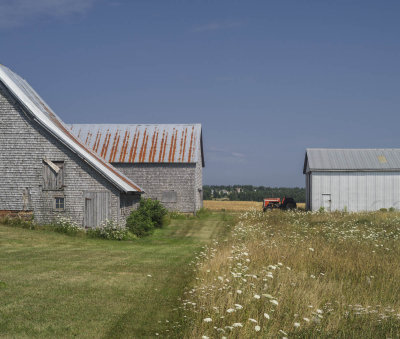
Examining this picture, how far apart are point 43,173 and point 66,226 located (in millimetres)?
3197

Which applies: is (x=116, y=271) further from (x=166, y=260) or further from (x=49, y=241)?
(x=49, y=241)

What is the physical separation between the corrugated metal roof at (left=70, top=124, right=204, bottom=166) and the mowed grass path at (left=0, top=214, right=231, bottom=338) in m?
17.0

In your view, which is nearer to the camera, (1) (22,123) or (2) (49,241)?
(2) (49,241)

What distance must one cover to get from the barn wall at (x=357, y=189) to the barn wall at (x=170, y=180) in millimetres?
13525

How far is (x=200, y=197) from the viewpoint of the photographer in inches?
1754

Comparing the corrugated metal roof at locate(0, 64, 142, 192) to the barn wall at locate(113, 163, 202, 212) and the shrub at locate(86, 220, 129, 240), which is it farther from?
the barn wall at locate(113, 163, 202, 212)

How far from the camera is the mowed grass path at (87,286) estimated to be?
8562mm

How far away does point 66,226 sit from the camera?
24875 mm

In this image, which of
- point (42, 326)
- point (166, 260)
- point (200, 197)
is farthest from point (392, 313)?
point (200, 197)

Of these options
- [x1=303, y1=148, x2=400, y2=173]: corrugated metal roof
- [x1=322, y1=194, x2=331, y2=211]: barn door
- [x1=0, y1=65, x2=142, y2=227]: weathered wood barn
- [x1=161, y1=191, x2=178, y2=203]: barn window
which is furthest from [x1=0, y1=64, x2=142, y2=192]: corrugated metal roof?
[x1=303, y1=148, x2=400, y2=173]: corrugated metal roof

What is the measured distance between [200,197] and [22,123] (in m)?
22.0

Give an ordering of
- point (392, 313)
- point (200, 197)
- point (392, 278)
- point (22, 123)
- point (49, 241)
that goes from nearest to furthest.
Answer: point (392, 313), point (392, 278), point (49, 241), point (22, 123), point (200, 197)

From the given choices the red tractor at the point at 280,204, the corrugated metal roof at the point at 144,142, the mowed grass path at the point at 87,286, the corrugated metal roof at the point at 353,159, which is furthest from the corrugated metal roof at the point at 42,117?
the corrugated metal roof at the point at 353,159

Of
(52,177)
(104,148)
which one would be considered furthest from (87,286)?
(104,148)
